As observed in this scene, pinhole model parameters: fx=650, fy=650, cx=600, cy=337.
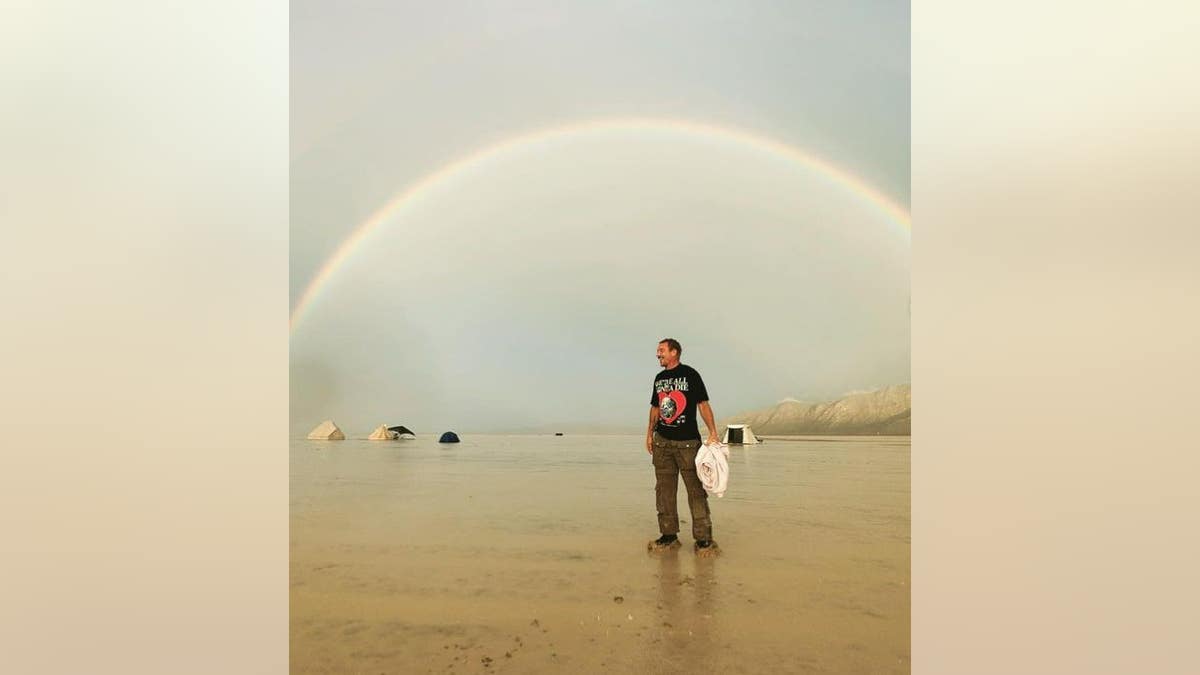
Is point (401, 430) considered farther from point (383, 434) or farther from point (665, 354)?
point (665, 354)

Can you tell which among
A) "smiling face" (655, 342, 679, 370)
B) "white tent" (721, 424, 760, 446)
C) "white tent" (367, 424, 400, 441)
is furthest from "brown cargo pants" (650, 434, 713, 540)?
"white tent" (367, 424, 400, 441)

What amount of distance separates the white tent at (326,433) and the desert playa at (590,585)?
13.0 meters

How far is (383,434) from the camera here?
2000cm

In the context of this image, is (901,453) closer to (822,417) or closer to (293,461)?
(822,417)

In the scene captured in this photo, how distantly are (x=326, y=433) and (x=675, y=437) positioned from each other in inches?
690

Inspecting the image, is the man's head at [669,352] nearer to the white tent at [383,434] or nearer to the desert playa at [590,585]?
the desert playa at [590,585]

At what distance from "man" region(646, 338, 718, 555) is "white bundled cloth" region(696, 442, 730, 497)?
0.08 metres

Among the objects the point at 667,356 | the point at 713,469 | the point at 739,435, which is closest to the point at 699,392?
the point at 667,356

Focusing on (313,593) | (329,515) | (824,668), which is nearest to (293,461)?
(329,515)

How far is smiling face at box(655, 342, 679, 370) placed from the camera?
4855 mm

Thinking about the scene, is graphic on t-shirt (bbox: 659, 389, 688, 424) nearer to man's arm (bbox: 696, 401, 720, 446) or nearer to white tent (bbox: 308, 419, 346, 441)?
man's arm (bbox: 696, 401, 720, 446)

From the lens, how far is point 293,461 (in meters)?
12.4

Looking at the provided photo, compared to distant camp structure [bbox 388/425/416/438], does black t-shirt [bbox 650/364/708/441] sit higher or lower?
higher

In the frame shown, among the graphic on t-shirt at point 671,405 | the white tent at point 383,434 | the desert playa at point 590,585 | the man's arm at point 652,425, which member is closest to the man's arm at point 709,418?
the graphic on t-shirt at point 671,405
